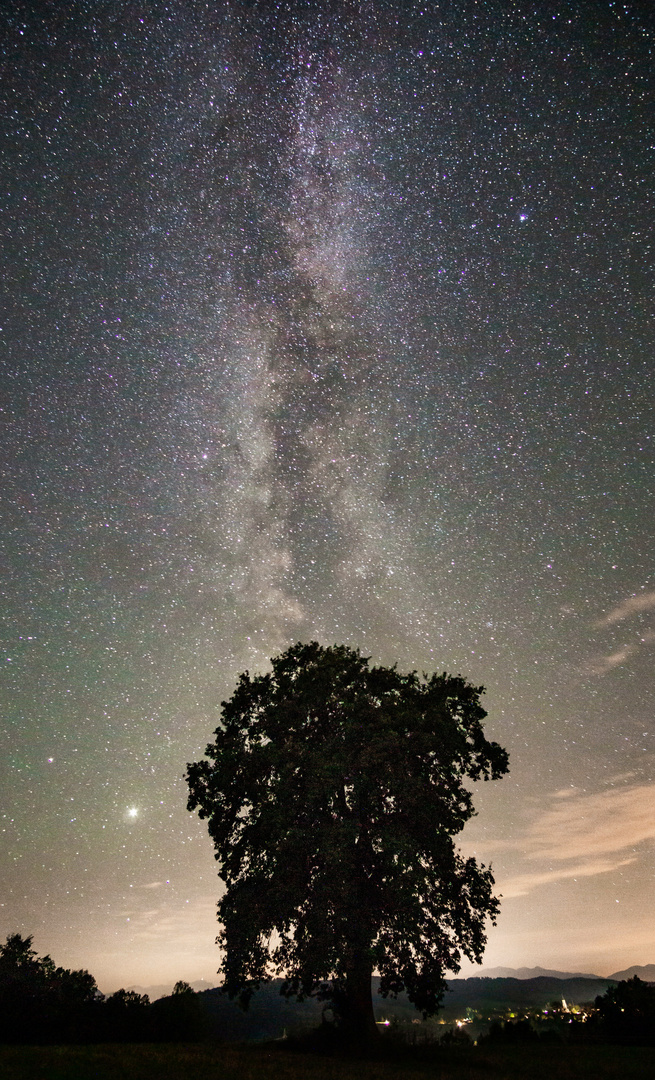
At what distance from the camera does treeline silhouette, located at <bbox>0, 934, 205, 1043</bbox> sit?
2781 cm

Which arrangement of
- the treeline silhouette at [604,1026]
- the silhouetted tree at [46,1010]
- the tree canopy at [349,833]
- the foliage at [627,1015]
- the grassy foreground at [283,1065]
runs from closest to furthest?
the grassy foreground at [283,1065]
the tree canopy at [349,833]
the silhouetted tree at [46,1010]
the treeline silhouette at [604,1026]
the foliage at [627,1015]

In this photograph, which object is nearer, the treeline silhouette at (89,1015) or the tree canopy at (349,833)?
the tree canopy at (349,833)

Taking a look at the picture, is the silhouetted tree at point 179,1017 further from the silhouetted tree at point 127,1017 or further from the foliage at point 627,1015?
the foliage at point 627,1015

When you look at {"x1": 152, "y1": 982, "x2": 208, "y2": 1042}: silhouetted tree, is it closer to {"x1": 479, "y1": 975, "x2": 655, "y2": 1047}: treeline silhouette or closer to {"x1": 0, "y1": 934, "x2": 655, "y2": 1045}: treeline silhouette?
{"x1": 0, "y1": 934, "x2": 655, "y2": 1045}: treeline silhouette

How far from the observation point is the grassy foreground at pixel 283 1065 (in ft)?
51.2

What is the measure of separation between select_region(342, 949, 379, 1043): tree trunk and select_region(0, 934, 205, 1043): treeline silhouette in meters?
10.9

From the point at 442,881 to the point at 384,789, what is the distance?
4145 mm

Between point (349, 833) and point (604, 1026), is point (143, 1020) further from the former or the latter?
point (604, 1026)

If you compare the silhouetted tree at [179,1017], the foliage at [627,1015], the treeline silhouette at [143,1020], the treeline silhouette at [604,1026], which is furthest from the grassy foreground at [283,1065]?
the foliage at [627,1015]

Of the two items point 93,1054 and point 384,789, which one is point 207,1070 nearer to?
point 93,1054

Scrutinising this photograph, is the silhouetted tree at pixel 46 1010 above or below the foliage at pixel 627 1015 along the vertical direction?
above

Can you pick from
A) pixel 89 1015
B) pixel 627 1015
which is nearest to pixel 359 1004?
pixel 89 1015

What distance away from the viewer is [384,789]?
24.0 metres

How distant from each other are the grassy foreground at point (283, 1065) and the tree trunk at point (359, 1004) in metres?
2.04
